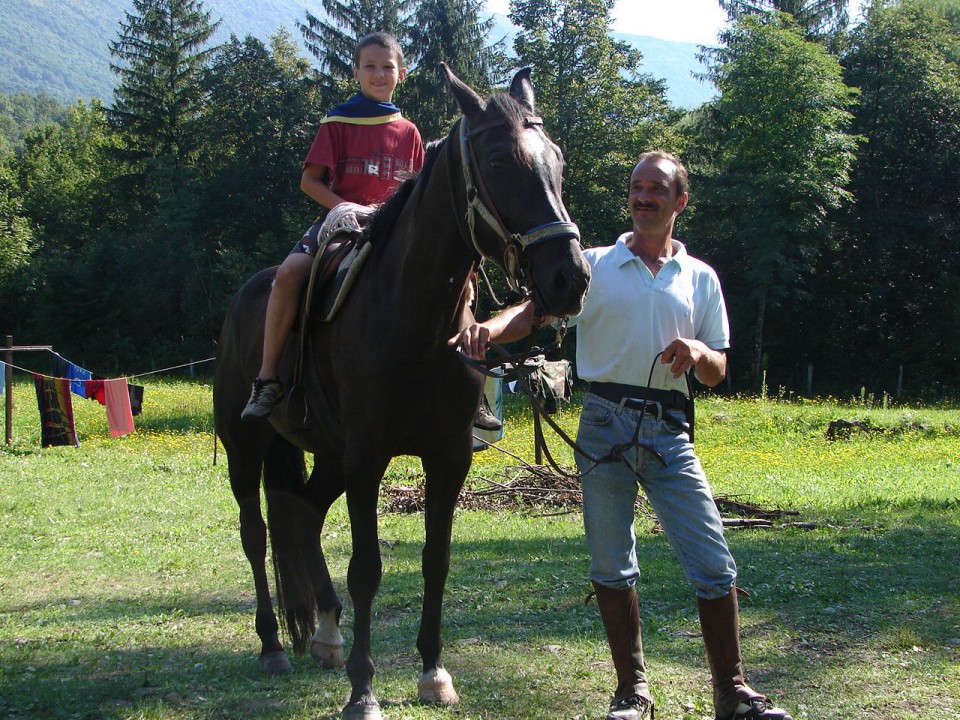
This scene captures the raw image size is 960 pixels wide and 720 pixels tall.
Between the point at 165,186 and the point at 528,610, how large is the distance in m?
46.1

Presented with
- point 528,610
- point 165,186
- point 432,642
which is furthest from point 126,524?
point 165,186

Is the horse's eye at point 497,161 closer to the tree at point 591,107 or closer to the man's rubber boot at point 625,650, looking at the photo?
the man's rubber boot at point 625,650

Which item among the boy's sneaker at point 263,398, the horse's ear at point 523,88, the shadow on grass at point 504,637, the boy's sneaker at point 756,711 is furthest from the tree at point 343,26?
the boy's sneaker at point 756,711

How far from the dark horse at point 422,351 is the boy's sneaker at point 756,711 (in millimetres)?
1388

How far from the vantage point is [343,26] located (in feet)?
150

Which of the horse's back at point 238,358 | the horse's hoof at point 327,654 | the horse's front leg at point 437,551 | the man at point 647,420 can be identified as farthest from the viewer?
the horse's back at point 238,358

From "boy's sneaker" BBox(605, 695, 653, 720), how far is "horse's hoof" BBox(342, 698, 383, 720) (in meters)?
1.05

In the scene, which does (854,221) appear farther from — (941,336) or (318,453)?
(318,453)

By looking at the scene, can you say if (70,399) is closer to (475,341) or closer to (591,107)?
(475,341)

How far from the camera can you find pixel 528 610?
6102mm

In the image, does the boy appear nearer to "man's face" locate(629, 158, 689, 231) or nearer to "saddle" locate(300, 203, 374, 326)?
"saddle" locate(300, 203, 374, 326)

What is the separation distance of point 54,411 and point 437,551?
578 inches

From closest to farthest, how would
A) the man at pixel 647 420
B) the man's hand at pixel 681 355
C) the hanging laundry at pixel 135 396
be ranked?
the man's hand at pixel 681 355, the man at pixel 647 420, the hanging laundry at pixel 135 396

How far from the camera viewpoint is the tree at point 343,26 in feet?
147
